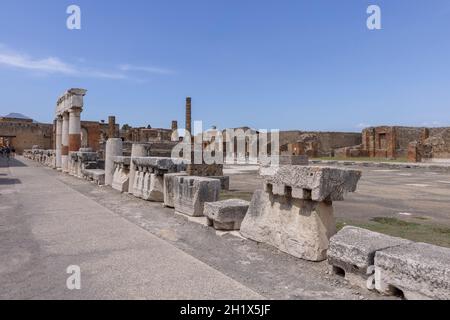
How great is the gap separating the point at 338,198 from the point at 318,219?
33 centimetres

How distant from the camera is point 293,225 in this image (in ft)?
14.4

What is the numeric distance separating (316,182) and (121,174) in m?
7.75

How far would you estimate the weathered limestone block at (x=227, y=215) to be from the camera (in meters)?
5.57

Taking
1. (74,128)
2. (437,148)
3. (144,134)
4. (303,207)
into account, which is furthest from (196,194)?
(144,134)

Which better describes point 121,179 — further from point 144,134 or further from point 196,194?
point 144,134

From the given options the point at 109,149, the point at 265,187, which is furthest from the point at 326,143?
the point at 265,187

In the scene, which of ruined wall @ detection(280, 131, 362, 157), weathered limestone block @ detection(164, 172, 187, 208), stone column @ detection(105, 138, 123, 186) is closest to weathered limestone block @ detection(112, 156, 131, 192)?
stone column @ detection(105, 138, 123, 186)

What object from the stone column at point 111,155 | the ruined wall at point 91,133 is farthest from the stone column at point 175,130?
the stone column at point 111,155

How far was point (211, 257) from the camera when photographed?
4289mm

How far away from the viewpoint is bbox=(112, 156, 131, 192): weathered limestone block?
1019 centimetres

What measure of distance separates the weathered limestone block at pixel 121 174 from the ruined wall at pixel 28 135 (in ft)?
135

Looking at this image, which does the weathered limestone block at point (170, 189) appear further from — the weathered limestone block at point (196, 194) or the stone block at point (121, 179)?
the stone block at point (121, 179)

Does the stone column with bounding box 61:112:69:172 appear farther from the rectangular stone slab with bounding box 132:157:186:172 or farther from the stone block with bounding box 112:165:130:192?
the rectangular stone slab with bounding box 132:157:186:172

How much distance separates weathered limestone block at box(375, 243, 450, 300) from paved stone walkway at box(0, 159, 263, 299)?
1.15 metres
